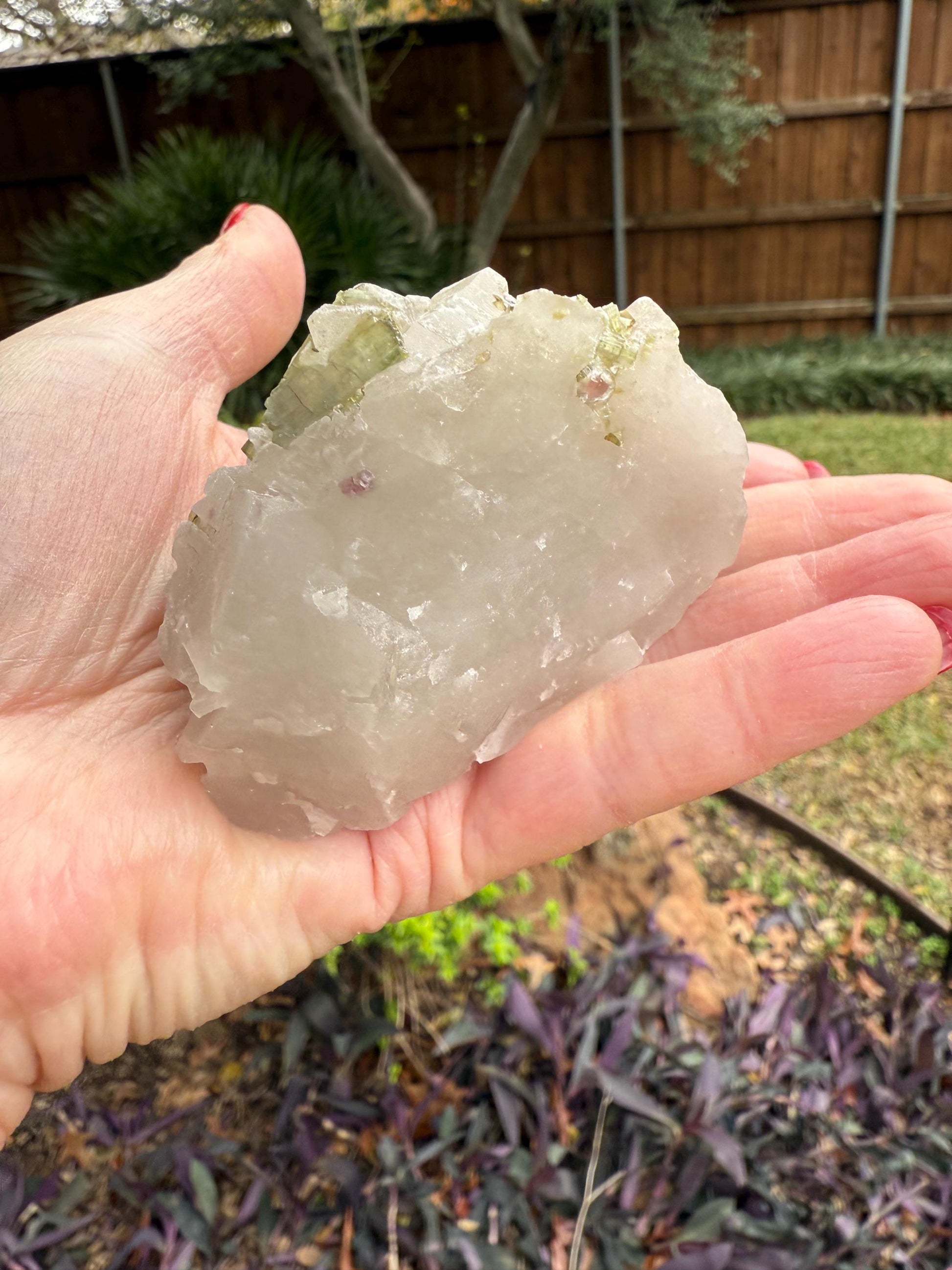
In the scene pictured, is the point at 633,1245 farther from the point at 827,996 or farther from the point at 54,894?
the point at 54,894

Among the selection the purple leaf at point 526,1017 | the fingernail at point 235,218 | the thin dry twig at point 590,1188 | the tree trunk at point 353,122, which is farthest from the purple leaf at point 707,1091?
the tree trunk at point 353,122

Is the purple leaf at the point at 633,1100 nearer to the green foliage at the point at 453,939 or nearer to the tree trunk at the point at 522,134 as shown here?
the green foliage at the point at 453,939

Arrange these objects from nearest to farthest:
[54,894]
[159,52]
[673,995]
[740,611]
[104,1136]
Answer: [54,894]
[740,611]
[104,1136]
[673,995]
[159,52]

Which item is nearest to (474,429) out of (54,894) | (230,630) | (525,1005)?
(230,630)

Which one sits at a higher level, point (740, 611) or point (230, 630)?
point (230, 630)

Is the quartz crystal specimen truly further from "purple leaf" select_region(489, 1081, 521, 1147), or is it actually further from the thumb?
"purple leaf" select_region(489, 1081, 521, 1147)

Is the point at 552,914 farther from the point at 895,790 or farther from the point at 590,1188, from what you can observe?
the point at 895,790

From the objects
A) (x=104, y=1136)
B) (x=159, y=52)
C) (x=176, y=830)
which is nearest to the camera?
(x=176, y=830)
